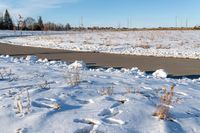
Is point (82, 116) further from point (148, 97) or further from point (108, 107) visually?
point (148, 97)

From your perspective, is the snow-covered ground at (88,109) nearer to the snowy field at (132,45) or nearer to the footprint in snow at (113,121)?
the footprint in snow at (113,121)

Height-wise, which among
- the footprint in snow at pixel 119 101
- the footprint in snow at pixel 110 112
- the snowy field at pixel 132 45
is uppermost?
the footprint in snow at pixel 119 101

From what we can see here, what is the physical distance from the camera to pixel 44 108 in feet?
16.6

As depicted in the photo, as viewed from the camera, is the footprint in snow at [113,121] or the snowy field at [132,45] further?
the snowy field at [132,45]

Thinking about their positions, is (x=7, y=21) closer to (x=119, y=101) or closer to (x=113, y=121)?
(x=119, y=101)

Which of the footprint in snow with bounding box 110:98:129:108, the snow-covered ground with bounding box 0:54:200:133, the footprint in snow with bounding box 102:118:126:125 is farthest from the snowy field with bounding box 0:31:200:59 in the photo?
the footprint in snow with bounding box 102:118:126:125

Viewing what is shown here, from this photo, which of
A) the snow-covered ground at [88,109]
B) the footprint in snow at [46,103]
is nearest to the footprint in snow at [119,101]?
the snow-covered ground at [88,109]

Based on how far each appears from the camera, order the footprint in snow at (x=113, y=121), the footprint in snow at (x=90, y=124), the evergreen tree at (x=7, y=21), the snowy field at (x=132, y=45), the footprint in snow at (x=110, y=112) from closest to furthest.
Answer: the footprint in snow at (x=90, y=124) < the footprint in snow at (x=113, y=121) < the footprint in snow at (x=110, y=112) < the snowy field at (x=132, y=45) < the evergreen tree at (x=7, y=21)

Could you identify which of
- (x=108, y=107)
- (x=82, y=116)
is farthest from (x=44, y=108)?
(x=108, y=107)

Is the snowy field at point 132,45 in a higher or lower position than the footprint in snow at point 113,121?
lower

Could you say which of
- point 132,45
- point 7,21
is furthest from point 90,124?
point 7,21

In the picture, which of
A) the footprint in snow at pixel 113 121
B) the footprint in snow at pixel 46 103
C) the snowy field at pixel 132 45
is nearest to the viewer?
the footprint in snow at pixel 113 121

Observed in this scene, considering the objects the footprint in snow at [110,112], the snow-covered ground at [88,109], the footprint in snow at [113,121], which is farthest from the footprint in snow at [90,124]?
the footprint in snow at [110,112]

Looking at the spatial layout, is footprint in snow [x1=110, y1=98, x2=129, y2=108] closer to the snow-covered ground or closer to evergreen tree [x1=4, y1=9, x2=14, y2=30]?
the snow-covered ground
